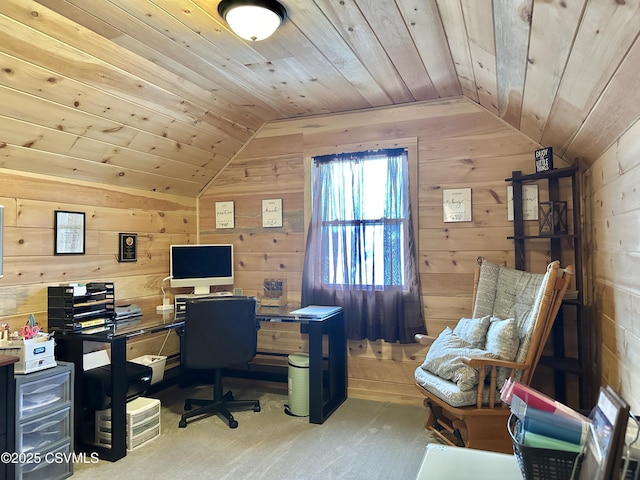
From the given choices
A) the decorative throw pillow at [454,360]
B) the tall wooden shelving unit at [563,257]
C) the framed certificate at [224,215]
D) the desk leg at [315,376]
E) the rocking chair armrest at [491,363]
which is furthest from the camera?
the framed certificate at [224,215]

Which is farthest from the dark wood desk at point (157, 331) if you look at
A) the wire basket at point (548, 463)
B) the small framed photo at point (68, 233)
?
the wire basket at point (548, 463)

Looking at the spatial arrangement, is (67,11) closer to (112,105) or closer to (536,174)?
(112,105)

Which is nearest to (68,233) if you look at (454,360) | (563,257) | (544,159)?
(454,360)

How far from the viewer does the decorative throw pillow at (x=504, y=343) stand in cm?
264

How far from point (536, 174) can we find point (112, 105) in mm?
2810

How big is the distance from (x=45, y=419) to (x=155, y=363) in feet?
3.87

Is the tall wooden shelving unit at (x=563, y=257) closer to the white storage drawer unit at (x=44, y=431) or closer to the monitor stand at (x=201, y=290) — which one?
the monitor stand at (x=201, y=290)

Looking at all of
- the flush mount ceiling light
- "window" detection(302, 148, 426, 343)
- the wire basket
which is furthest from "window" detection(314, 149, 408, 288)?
the wire basket

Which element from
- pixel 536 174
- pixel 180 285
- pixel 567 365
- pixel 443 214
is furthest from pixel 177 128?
pixel 567 365

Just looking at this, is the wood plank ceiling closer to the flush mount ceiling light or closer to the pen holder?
the flush mount ceiling light

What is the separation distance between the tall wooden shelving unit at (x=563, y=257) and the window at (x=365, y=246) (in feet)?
2.59

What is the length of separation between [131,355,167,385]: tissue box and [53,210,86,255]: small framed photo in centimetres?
98

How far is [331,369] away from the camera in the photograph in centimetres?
359

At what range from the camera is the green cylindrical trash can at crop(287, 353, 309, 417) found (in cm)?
342
